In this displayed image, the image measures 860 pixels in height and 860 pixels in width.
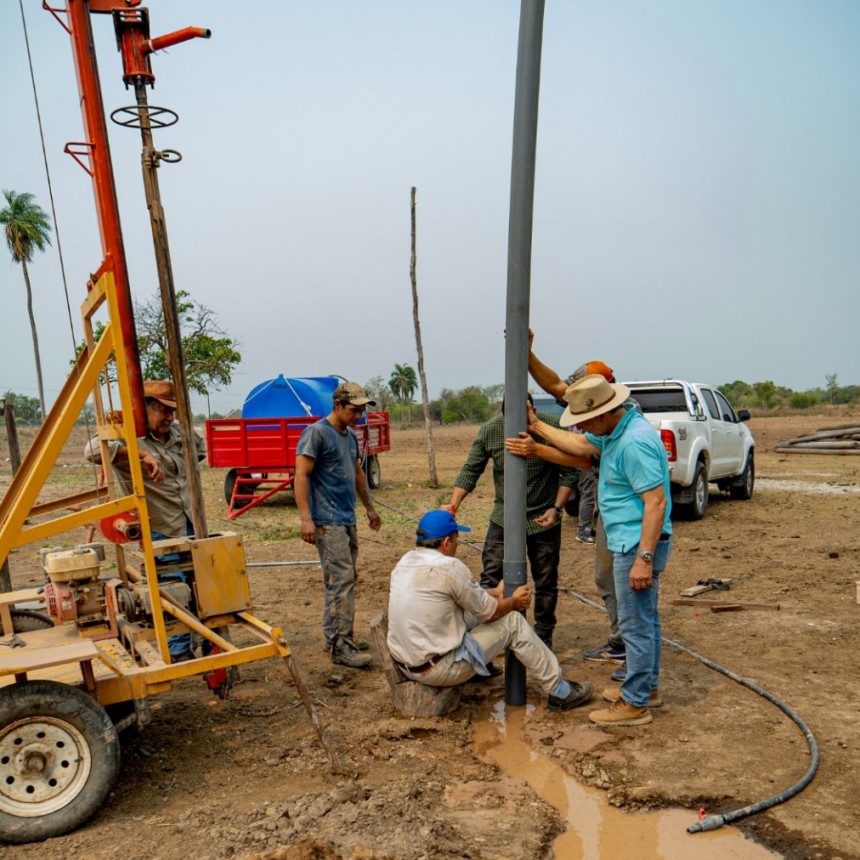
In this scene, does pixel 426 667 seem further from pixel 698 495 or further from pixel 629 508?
pixel 698 495

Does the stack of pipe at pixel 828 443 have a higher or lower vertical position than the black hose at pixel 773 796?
lower

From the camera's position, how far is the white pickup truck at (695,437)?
10.0 metres

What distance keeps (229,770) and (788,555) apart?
6774 millimetres

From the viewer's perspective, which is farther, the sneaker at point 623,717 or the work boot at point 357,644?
the work boot at point 357,644

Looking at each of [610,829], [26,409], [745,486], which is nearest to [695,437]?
[745,486]

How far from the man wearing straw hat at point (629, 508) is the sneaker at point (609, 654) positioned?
102 centimetres

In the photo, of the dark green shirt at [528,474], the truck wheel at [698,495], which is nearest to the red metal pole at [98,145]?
the dark green shirt at [528,474]

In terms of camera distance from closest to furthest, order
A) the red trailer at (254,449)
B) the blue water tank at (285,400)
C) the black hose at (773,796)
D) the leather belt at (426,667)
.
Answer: the black hose at (773,796), the leather belt at (426,667), the red trailer at (254,449), the blue water tank at (285,400)

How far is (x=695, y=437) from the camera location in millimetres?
10312

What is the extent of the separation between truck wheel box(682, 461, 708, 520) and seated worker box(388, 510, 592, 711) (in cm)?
678

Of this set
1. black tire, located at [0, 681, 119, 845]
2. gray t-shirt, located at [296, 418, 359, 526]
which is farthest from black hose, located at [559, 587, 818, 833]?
gray t-shirt, located at [296, 418, 359, 526]

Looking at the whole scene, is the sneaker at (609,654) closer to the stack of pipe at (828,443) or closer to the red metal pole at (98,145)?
the red metal pole at (98,145)

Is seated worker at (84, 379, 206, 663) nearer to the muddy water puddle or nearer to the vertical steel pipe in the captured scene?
the vertical steel pipe

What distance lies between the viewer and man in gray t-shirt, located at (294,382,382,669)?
17.6 ft
